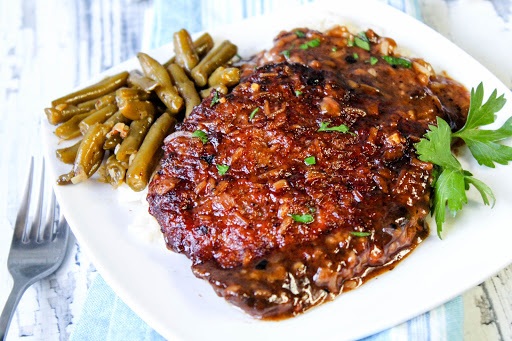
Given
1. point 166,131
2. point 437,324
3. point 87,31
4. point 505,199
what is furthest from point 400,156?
point 87,31

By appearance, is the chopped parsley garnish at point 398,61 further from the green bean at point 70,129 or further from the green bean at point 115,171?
the green bean at point 70,129

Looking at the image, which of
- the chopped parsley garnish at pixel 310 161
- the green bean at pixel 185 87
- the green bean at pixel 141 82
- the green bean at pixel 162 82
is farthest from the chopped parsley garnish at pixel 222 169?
the green bean at pixel 141 82

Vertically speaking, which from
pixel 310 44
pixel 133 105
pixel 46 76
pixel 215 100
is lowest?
pixel 46 76

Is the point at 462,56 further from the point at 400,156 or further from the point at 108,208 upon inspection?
the point at 108,208

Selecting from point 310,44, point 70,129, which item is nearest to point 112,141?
point 70,129

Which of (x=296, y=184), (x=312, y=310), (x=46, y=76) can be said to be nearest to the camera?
(x=312, y=310)

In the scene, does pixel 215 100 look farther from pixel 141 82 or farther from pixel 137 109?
pixel 141 82

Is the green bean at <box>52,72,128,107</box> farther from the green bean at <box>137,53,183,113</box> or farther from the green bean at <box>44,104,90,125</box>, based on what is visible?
the green bean at <box>137,53,183,113</box>
